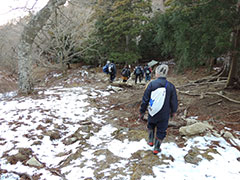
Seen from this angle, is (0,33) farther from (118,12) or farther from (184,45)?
(184,45)

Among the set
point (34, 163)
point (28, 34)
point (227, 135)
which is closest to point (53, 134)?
point (34, 163)

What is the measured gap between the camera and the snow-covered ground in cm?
263

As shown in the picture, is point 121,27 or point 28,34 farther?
point 121,27

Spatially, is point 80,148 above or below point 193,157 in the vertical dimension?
below

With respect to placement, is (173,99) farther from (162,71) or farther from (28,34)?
(28,34)

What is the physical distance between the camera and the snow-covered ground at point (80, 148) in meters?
2.63

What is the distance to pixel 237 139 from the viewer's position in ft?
11.2

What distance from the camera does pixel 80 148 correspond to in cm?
357

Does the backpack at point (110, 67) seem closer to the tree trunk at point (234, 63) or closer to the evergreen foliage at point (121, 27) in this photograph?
the tree trunk at point (234, 63)

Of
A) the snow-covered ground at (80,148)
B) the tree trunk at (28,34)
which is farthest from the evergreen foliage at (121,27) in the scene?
the snow-covered ground at (80,148)

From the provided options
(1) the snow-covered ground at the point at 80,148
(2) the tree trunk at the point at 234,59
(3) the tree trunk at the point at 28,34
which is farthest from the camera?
(3) the tree trunk at the point at 28,34

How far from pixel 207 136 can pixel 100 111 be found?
3.75m

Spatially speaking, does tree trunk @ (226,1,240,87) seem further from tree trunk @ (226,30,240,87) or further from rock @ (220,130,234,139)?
rock @ (220,130,234,139)

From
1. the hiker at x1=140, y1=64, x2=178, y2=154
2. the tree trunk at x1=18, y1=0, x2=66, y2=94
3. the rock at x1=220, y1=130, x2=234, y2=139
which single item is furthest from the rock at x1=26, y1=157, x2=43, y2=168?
the tree trunk at x1=18, y1=0, x2=66, y2=94
